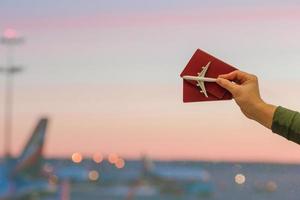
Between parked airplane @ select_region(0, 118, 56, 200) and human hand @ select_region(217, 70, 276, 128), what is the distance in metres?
2.00

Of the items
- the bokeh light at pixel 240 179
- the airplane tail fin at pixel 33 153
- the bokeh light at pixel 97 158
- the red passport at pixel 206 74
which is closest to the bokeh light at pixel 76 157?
the bokeh light at pixel 97 158

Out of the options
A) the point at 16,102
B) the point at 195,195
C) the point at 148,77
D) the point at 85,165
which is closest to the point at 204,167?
the point at 148,77

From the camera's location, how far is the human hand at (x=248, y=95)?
29.8 inches

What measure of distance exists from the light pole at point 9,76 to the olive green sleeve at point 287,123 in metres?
1.69

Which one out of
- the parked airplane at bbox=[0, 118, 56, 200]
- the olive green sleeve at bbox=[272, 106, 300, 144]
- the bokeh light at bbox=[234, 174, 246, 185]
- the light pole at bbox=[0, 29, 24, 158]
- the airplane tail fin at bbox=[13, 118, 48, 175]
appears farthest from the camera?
the parked airplane at bbox=[0, 118, 56, 200]

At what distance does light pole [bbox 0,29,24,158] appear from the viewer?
237cm

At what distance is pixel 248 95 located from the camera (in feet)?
2.52

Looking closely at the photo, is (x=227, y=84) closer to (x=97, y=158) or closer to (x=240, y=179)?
(x=240, y=179)

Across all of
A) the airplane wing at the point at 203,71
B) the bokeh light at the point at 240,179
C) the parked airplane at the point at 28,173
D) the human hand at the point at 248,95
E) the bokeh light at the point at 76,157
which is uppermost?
the airplane wing at the point at 203,71

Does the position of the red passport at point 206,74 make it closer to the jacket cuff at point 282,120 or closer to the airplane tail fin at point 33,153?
the jacket cuff at point 282,120

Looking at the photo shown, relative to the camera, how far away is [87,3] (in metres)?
1.86

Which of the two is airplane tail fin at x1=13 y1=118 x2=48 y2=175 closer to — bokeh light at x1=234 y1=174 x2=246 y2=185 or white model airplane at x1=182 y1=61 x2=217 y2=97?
bokeh light at x1=234 y1=174 x2=246 y2=185

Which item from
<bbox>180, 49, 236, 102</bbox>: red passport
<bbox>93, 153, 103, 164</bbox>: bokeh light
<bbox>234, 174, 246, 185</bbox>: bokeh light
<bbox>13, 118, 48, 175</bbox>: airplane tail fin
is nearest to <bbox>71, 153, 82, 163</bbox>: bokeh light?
<bbox>93, 153, 103, 164</bbox>: bokeh light

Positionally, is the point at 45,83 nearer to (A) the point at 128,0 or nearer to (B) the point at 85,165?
(B) the point at 85,165
